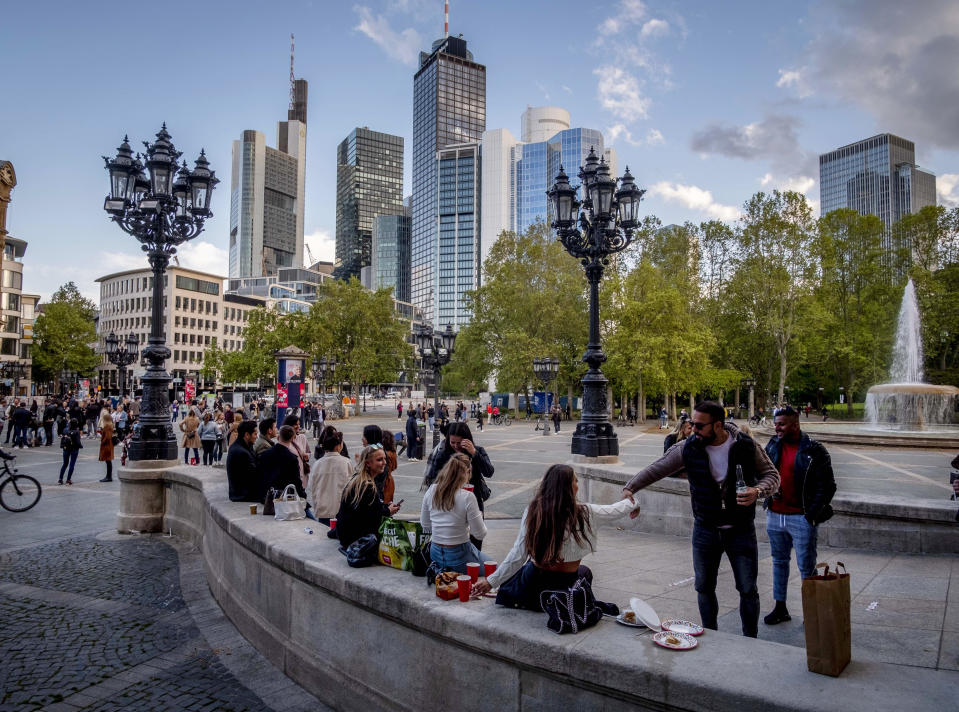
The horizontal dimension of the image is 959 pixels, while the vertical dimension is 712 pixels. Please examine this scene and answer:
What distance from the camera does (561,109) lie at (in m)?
171

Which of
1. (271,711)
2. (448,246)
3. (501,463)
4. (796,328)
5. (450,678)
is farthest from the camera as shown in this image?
(448,246)

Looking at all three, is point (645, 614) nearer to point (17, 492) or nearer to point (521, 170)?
point (17, 492)

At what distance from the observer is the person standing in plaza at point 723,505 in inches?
168

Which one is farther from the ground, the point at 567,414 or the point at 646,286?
the point at 646,286

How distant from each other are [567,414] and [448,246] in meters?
119

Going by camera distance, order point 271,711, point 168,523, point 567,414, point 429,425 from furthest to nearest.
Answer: point 567,414 → point 429,425 → point 168,523 → point 271,711

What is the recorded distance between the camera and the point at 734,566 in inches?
171

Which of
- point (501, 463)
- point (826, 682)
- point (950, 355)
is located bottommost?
point (501, 463)

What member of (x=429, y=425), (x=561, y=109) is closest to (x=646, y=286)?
(x=429, y=425)

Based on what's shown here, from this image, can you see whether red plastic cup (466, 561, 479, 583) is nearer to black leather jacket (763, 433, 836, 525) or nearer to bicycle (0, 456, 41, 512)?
black leather jacket (763, 433, 836, 525)

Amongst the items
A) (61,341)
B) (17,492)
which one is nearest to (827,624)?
(17,492)

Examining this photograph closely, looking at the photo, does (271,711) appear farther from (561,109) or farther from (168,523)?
(561,109)

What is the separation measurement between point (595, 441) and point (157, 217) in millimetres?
8840

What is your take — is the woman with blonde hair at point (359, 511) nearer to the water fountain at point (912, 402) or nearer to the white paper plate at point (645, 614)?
the white paper plate at point (645, 614)
